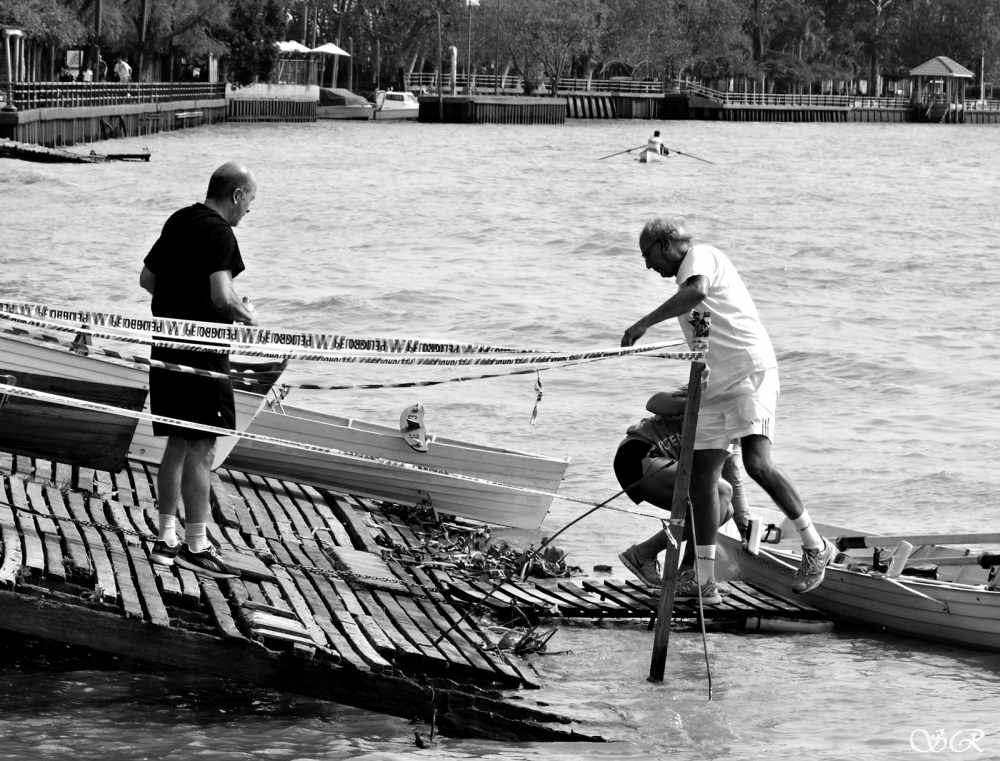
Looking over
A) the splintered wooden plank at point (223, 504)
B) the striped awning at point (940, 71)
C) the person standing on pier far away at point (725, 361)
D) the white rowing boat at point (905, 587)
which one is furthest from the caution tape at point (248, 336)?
the striped awning at point (940, 71)

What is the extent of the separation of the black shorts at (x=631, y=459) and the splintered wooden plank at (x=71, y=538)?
2649 mm

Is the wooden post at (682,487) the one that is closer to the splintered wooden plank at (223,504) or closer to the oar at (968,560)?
the oar at (968,560)

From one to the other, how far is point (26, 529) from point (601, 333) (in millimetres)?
15061

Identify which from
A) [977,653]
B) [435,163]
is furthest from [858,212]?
[977,653]

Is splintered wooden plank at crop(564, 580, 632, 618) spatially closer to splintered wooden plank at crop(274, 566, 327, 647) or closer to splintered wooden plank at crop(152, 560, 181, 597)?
splintered wooden plank at crop(274, 566, 327, 647)

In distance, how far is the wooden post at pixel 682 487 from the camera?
5.88 m

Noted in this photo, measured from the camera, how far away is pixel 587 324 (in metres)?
21.5

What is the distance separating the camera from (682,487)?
598 centimetres

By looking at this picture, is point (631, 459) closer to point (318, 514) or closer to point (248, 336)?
point (318, 514)

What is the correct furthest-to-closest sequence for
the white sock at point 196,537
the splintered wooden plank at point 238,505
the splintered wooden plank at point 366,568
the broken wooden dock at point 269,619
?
the splintered wooden plank at point 238,505 < the splintered wooden plank at point 366,568 < the white sock at point 196,537 < the broken wooden dock at point 269,619

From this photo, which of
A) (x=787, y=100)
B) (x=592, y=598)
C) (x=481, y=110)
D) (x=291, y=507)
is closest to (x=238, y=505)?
(x=291, y=507)

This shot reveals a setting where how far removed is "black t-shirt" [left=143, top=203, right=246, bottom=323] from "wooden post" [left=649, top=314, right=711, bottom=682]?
1.97 metres

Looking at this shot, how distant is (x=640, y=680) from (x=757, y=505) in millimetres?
4521

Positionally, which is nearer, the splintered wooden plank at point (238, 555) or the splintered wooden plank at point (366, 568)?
the splintered wooden plank at point (238, 555)
